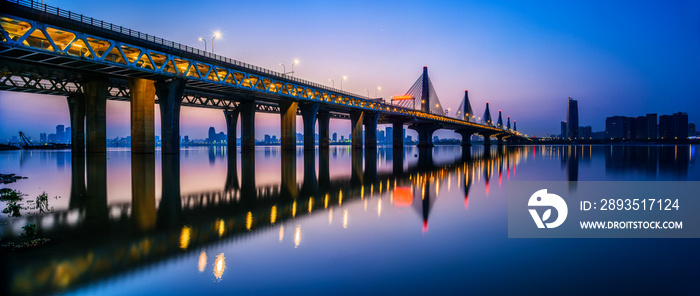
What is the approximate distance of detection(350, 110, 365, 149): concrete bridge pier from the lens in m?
90.2

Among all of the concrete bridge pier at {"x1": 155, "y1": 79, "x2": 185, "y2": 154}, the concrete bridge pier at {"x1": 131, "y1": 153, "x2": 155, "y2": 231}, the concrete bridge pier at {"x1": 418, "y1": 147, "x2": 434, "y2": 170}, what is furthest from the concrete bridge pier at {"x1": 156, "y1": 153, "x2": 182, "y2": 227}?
the concrete bridge pier at {"x1": 155, "y1": 79, "x2": 185, "y2": 154}

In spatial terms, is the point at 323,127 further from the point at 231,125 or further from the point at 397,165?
the point at 397,165

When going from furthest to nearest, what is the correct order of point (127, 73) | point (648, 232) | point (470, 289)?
1. point (127, 73)
2. point (648, 232)
3. point (470, 289)

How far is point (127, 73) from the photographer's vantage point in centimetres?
4006

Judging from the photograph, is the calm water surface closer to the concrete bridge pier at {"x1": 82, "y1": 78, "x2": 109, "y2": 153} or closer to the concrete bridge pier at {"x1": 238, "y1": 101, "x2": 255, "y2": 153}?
the concrete bridge pier at {"x1": 82, "y1": 78, "x2": 109, "y2": 153}

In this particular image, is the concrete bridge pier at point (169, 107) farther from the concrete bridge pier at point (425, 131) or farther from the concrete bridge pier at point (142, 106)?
the concrete bridge pier at point (425, 131)

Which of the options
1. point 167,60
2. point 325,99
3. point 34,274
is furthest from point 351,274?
point 325,99

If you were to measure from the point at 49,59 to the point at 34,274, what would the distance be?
35.6 metres

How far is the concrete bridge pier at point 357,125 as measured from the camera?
90.2 m

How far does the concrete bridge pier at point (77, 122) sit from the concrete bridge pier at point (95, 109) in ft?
51.0

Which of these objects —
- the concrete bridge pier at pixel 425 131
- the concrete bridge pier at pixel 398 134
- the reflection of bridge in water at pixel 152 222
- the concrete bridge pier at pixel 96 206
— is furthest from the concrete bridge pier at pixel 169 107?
the concrete bridge pier at pixel 425 131

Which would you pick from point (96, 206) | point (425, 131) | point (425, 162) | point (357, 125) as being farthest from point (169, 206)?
point (425, 131)

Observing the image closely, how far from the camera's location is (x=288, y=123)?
69000 millimetres

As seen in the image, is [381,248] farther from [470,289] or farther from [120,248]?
[120,248]
